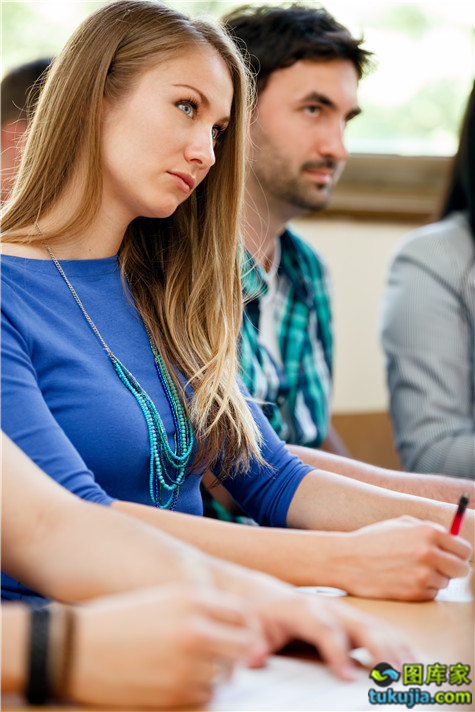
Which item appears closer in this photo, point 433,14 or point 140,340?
point 140,340

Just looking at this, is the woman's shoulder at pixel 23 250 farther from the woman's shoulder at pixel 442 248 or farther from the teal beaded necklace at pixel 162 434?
the woman's shoulder at pixel 442 248

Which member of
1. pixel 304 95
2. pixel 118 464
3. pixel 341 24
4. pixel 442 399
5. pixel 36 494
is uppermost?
pixel 341 24

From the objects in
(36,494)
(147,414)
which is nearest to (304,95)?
(147,414)

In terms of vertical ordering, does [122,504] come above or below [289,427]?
above

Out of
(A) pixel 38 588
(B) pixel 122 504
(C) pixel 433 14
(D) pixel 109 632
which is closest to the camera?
(D) pixel 109 632

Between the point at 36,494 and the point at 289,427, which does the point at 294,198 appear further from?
the point at 36,494

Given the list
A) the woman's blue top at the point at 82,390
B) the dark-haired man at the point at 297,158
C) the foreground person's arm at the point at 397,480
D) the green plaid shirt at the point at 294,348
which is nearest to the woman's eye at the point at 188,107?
the woman's blue top at the point at 82,390

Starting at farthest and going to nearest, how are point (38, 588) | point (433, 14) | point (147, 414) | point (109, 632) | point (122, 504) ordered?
point (433, 14)
point (147, 414)
point (122, 504)
point (38, 588)
point (109, 632)

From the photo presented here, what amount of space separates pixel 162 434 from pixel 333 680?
0.44 metres

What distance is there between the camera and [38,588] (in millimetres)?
710

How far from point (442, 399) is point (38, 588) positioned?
4.28 feet

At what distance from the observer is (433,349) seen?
1.89 m

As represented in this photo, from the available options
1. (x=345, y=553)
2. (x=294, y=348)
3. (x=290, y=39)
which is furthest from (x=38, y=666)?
(x=290, y=39)

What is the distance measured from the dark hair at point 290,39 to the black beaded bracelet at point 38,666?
1479 millimetres
